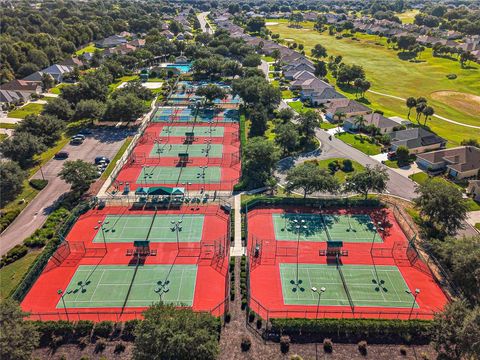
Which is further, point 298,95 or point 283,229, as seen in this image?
point 298,95

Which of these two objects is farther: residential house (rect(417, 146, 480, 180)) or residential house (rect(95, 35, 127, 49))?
residential house (rect(95, 35, 127, 49))

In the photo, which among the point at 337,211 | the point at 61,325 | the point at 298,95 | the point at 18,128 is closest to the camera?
the point at 61,325

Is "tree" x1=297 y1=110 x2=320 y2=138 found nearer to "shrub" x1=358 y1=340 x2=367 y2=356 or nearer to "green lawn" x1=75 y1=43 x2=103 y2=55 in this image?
"shrub" x1=358 y1=340 x2=367 y2=356

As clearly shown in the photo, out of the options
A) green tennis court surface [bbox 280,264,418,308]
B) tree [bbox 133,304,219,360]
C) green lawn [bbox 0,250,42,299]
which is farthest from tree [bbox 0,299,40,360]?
green tennis court surface [bbox 280,264,418,308]

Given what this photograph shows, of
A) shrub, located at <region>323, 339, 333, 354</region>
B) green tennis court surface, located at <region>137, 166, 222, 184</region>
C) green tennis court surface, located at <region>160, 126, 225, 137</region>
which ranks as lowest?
shrub, located at <region>323, 339, 333, 354</region>

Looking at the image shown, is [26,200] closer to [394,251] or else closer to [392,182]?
[394,251]

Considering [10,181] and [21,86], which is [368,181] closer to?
[10,181]

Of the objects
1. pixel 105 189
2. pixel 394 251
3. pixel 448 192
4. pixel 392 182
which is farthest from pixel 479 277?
pixel 105 189
